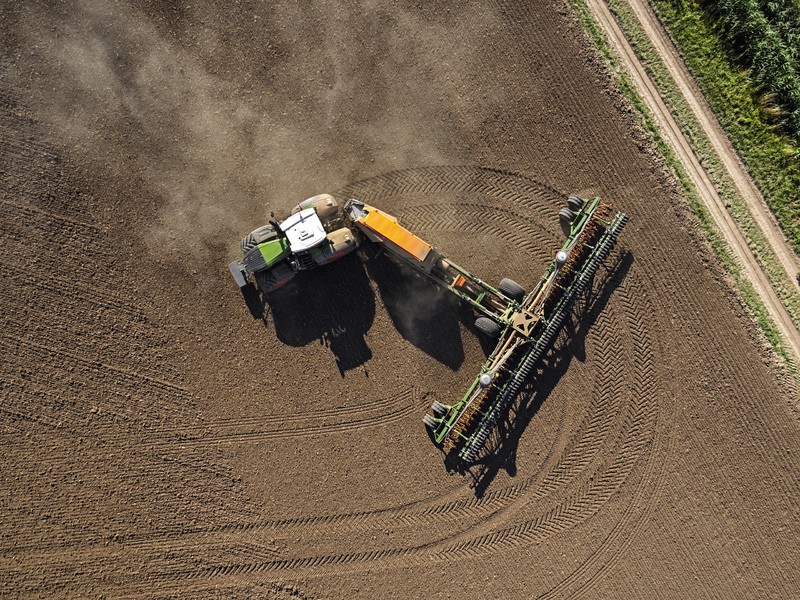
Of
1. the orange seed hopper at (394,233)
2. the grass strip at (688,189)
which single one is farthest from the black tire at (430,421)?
the grass strip at (688,189)

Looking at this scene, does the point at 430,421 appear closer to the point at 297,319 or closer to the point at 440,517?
the point at 440,517

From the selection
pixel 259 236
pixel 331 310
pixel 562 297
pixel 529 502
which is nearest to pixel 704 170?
pixel 562 297

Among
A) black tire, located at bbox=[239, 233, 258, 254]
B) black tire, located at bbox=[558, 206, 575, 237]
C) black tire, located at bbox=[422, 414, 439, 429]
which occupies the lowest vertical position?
black tire, located at bbox=[422, 414, 439, 429]

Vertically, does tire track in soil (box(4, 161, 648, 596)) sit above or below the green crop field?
below

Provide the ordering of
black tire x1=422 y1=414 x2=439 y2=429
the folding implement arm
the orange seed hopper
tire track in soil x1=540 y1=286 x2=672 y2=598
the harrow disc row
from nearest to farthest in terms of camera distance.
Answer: the orange seed hopper, the folding implement arm, the harrow disc row, black tire x1=422 y1=414 x2=439 y2=429, tire track in soil x1=540 y1=286 x2=672 y2=598

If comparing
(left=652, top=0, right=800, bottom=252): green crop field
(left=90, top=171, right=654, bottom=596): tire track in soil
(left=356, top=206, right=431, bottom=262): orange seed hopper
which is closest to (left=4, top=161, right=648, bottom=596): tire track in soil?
(left=90, top=171, right=654, bottom=596): tire track in soil

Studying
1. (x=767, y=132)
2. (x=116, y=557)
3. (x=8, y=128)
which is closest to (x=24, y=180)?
(x=8, y=128)

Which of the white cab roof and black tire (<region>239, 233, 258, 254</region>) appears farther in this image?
black tire (<region>239, 233, 258, 254</region>)

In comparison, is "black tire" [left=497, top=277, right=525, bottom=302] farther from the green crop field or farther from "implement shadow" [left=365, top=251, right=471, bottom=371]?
the green crop field

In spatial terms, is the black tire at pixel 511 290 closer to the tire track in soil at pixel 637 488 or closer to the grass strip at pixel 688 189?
the tire track in soil at pixel 637 488
